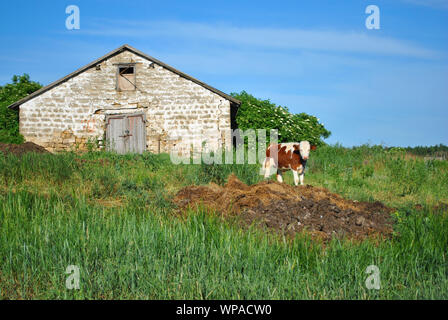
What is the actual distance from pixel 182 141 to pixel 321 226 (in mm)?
13902

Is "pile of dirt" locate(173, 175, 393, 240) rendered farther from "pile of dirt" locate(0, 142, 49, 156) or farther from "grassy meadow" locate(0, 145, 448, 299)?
"pile of dirt" locate(0, 142, 49, 156)

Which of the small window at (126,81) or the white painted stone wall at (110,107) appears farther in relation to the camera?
the small window at (126,81)

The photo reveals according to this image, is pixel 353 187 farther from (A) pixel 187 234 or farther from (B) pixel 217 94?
(B) pixel 217 94

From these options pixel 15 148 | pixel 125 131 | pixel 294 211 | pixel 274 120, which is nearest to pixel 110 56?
pixel 125 131

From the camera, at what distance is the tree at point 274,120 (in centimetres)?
2409

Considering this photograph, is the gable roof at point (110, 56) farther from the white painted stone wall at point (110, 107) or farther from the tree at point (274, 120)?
the tree at point (274, 120)

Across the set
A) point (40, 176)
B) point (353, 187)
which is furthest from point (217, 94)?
point (40, 176)

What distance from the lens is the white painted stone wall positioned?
771 inches

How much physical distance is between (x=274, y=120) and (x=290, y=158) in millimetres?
14277

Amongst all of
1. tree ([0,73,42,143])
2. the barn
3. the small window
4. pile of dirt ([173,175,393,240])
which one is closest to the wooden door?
the barn

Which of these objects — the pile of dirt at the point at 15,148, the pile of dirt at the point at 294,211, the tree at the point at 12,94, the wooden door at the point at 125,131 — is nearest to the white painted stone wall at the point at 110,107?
the wooden door at the point at 125,131

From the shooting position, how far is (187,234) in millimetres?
5145

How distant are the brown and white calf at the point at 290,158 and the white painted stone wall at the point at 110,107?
8.88 metres

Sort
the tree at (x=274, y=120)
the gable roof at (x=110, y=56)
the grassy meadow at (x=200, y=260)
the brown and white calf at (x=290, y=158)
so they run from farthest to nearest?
the tree at (x=274, y=120)
the gable roof at (x=110, y=56)
the brown and white calf at (x=290, y=158)
the grassy meadow at (x=200, y=260)
